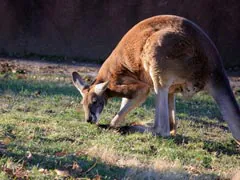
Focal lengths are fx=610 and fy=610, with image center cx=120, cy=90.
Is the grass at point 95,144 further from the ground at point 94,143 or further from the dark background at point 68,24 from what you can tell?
the dark background at point 68,24

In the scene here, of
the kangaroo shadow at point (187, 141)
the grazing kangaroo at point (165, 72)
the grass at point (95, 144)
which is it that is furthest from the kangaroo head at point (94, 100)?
the kangaroo shadow at point (187, 141)

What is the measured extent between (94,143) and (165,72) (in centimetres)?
142

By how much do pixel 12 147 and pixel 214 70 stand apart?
2710 millimetres

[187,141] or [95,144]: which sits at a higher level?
[95,144]

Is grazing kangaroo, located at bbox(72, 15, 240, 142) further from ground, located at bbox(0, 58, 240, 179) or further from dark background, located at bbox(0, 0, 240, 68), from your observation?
dark background, located at bbox(0, 0, 240, 68)

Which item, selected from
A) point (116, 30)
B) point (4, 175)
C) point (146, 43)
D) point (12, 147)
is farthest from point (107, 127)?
point (116, 30)

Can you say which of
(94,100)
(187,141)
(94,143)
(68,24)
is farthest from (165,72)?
(68,24)

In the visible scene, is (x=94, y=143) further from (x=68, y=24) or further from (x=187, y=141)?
(x=68, y=24)

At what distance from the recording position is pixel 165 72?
734cm

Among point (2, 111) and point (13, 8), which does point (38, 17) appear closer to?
point (13, 8)

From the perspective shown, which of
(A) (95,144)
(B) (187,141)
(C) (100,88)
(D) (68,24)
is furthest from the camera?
(D) (68,24)

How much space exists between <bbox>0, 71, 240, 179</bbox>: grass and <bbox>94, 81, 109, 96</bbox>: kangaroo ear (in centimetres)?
39

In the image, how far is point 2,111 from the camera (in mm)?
7938

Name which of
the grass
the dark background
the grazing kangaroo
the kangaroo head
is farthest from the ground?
the dark background
